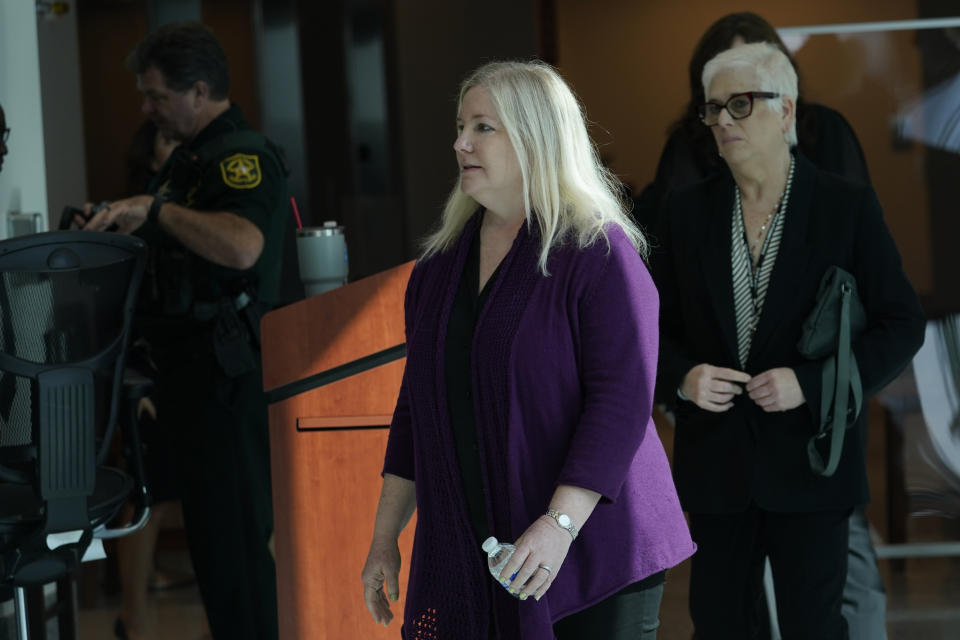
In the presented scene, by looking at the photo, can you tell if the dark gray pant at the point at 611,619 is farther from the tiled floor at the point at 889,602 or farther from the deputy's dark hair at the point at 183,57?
the deputy's dark hair at the point at 183,57

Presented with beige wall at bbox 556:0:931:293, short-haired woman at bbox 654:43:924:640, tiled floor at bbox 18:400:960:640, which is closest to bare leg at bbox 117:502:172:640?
→ tiled floor at bbox 18:400:960:640

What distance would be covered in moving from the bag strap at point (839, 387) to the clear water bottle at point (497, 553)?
829 mm

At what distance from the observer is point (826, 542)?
2.16 m

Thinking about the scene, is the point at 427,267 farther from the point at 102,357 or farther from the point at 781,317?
the point at 102,357

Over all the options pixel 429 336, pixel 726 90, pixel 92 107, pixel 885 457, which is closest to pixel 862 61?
pixel 885 457

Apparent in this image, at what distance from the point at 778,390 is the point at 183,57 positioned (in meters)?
1.79

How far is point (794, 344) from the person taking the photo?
2.19m

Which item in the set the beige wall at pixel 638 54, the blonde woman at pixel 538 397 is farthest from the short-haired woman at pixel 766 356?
the beige wall at pixel 638 54

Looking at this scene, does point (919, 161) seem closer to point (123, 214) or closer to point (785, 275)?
point (785, 275)

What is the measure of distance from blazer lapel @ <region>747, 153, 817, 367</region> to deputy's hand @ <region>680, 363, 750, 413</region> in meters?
0.07

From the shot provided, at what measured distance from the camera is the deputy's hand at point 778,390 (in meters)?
2.12

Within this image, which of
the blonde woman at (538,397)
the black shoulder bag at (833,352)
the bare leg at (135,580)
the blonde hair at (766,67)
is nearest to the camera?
the blonde woman at (538,397)

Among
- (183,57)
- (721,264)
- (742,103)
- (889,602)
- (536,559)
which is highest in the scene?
(183,57)

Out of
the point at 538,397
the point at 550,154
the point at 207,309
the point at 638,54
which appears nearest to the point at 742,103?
the point at 550,154
